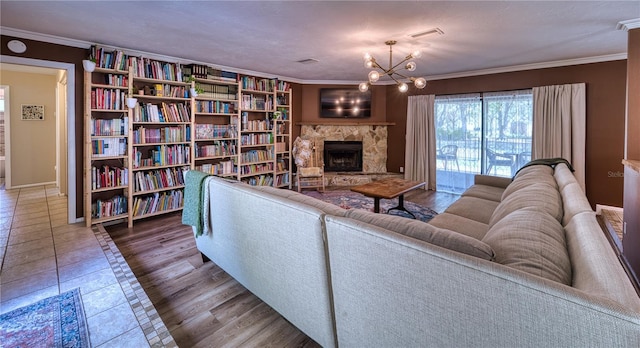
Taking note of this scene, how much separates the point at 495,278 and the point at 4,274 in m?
3.52

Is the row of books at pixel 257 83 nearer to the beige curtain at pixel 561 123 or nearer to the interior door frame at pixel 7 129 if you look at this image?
the interior door frame at pixel 7 129

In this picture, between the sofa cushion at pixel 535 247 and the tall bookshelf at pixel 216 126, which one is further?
the tall bookshelf at pixel 216 126

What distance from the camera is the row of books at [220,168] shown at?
4.87 meters

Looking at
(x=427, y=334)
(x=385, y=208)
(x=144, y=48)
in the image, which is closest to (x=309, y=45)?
(x=144, y=48)

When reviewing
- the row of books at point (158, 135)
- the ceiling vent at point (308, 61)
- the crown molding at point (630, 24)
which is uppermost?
the ceiling vent at point (308, 61)

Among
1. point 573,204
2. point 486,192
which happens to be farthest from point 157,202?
point 573,204

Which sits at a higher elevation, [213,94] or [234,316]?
[213,94]

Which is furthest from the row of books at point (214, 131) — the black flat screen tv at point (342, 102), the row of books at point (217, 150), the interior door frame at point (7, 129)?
the interior door frame at point (7, 129)

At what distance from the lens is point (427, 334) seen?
43.4 inches

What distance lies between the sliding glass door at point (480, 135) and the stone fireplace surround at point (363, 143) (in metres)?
1.17

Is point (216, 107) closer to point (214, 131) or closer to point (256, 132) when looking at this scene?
point (214, 131)

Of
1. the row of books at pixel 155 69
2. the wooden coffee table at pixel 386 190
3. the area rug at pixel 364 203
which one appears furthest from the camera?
the area rug at pixel 364 203

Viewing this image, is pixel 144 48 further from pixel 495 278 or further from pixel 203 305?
pixel 495 278

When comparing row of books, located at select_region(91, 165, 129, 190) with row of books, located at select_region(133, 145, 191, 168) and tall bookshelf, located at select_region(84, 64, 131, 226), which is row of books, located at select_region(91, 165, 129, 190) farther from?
row of books, located at select_region(133, 145, 191, 168)
